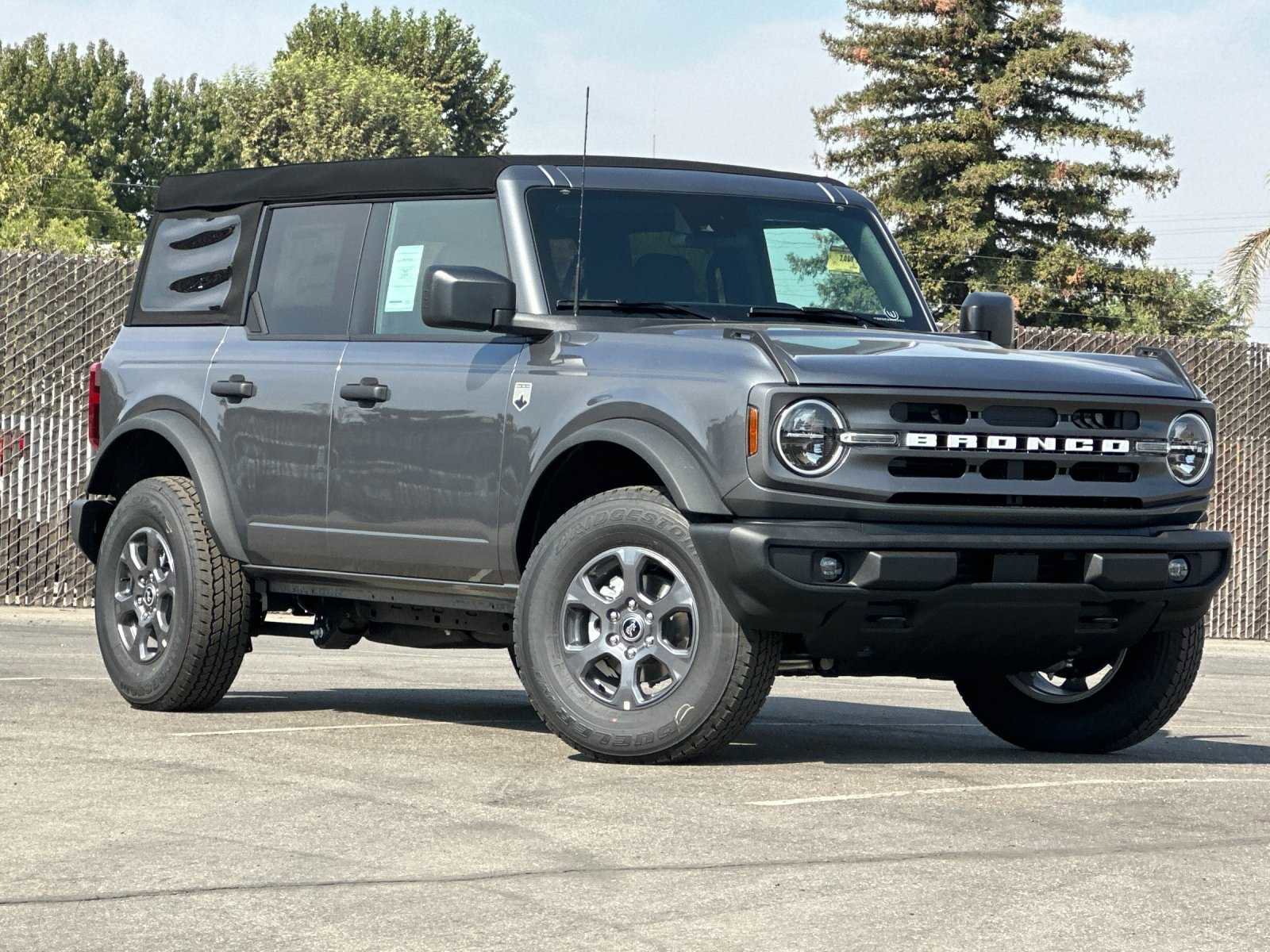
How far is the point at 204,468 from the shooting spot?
906 cm

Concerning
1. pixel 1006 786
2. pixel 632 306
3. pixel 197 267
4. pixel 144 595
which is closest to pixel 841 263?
pixel 632 306

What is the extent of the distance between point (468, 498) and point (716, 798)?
1856 mm

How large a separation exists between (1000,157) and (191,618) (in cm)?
4684

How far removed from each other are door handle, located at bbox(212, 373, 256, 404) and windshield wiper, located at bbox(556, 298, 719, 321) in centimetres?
160

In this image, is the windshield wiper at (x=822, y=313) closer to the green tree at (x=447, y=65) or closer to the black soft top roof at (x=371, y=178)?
the black soft top roof at (x=371, y=178)

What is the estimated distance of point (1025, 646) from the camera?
23.9 feet

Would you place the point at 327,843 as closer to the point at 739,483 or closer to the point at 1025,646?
the point at 739,483

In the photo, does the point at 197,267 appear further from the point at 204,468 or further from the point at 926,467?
the point at 926,467

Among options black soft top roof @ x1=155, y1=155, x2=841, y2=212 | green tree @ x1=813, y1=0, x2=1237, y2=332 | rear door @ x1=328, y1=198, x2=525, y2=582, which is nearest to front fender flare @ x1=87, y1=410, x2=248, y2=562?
rear door @ x1=328, y1=198, x2=525, y2=582

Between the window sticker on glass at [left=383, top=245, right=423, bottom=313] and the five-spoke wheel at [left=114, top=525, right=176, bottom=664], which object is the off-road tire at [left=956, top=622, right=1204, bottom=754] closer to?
the window sticker on glass at [left=383, top=245, right=423, bottom=313]

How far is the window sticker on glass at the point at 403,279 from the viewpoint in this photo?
27.9ft

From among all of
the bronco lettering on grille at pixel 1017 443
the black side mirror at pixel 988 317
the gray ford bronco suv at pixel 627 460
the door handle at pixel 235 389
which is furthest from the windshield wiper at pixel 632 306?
the door handle at pixel 235 389

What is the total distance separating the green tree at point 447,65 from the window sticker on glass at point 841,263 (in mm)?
85035

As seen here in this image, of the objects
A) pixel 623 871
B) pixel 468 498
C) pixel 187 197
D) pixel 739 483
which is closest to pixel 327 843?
pixel 623 871
